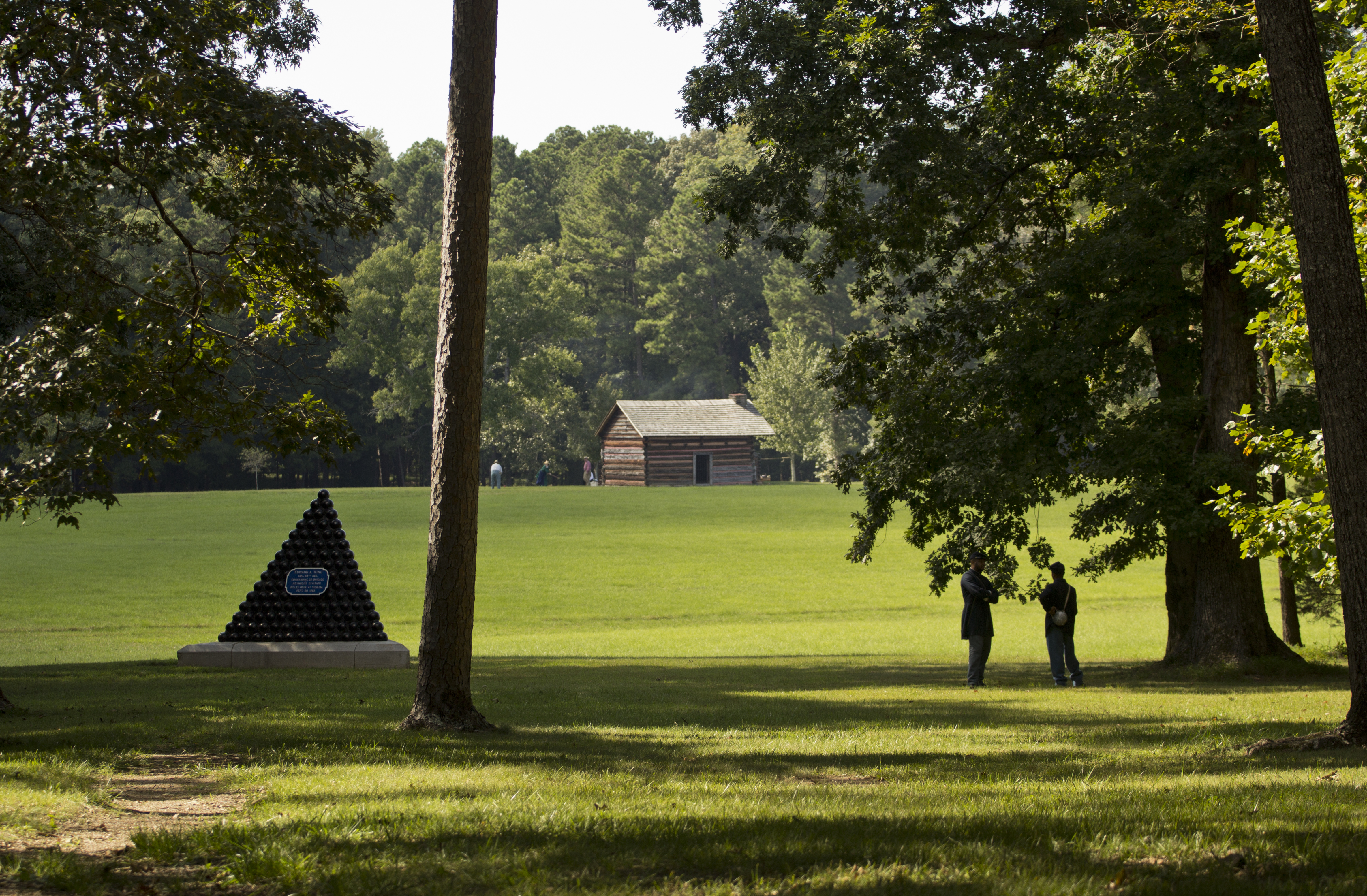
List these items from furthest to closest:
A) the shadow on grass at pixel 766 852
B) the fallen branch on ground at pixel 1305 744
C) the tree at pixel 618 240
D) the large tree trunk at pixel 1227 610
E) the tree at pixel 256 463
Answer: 1. the tree at pixel 618 240
2. the tree at pixel 256 463
3. the large tree trunk at pixel 1227 610
4. the fallen branch on ground at pixel 1305 744
5. the shadow on grass at pixel 766 852

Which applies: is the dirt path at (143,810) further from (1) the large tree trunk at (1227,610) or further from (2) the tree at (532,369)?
(2) the tree at (532,369)

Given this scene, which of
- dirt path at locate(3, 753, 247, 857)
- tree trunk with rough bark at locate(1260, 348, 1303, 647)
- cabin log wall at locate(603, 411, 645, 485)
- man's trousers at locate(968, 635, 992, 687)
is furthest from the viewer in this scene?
cabin log wall at locate(603, 411, 645, 485)

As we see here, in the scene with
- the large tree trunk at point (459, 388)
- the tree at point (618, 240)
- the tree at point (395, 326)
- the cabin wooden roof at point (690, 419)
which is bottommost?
the large tree trunk at point (459, 388)

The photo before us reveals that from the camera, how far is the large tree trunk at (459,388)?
380 inches

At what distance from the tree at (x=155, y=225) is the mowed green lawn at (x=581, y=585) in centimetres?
1067

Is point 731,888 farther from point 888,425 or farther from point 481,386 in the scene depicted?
point 888,425

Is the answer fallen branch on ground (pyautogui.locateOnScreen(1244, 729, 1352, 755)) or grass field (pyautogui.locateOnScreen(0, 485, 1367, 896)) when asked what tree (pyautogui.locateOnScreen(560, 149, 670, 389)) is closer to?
grass field (pyautogui.locateOnScreen(0, 485, 1367, 896))

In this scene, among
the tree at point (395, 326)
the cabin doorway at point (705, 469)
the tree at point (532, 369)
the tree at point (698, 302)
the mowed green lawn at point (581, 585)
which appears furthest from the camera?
the tree at point (698, 302)

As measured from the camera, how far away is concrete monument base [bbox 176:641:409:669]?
1723cm

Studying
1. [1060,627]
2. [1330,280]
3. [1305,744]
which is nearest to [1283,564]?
[1060,627]

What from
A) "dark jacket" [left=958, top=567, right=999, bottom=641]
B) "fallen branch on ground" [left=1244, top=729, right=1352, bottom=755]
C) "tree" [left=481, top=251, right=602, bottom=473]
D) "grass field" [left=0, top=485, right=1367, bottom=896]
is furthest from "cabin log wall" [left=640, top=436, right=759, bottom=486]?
"fallen branch on ground" [left=1244, top=729, right=1352, bottom=755]

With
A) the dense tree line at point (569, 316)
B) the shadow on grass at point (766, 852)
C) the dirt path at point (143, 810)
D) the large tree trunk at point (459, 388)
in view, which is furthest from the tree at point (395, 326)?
the shadow on grass at point (766, 852)

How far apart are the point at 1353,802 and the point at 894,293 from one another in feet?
40.5

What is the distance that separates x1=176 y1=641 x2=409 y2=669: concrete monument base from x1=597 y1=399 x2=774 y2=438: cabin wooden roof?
5653 cm
